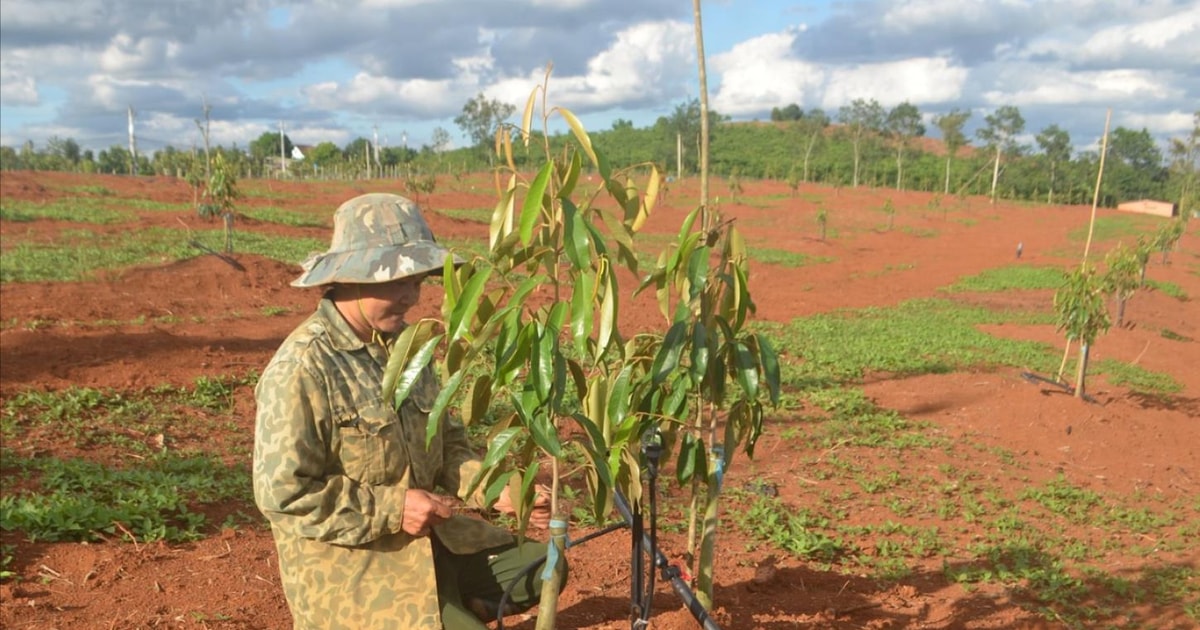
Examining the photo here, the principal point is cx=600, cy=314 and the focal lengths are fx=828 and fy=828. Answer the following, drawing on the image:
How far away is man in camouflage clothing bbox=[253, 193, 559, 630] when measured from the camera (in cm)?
196

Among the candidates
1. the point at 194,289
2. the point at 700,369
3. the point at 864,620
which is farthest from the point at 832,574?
the point at 194,289

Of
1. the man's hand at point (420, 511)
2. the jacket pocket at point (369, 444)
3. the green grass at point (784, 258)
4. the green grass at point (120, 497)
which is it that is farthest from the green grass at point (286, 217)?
the man's hand at point (420, 511)

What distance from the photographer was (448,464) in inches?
95.5

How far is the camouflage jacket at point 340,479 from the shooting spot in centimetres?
194

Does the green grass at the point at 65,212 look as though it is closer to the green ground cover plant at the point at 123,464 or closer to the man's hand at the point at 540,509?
the green ground cover plant at the point at 123,464

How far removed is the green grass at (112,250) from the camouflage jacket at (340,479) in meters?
12.0

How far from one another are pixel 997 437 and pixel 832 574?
3.50 metres

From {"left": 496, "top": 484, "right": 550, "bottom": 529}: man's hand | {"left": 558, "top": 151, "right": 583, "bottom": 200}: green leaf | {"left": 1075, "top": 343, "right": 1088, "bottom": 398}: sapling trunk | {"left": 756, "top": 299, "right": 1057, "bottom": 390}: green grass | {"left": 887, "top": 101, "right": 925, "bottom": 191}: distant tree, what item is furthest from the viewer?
{"left": 887, "top": 101, "right": 925, "bottom": 191}: distant tree

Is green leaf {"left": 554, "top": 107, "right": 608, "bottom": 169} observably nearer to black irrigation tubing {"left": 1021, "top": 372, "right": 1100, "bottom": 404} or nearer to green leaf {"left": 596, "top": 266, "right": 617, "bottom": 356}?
green leaf {"left": 596, "top": 266, "right": 617, "bottom": 356}

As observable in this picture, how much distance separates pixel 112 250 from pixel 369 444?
598 inches

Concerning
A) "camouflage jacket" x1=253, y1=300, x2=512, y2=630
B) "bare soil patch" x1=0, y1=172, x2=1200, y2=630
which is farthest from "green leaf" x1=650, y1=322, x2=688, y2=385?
"bare soil patch" x1=0, y1=172, x2=1200, y2=630

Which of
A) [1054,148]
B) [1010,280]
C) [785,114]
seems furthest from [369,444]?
[785,114]

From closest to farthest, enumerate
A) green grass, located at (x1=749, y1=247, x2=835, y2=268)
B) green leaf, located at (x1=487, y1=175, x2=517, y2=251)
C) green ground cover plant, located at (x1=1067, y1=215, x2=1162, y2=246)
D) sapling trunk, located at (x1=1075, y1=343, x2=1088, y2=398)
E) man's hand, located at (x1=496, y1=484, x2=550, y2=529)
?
1. green leaf, located at (x1=487, y1=175, x2=517, y2=251)
2. man's hand, located at (x1=496, y1=484, x2=550, y2=529)
3. sapling trunk, located at (x1=1075, y1=343, x2=1088, y2=398)
4. green grass, located at (x1=749, y1=247, x2=835, y2=268)
5. green ground cover plant, located at (x1=1067, y1=215, x2=1162, y2=246)

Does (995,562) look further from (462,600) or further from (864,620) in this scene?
(462,600)
